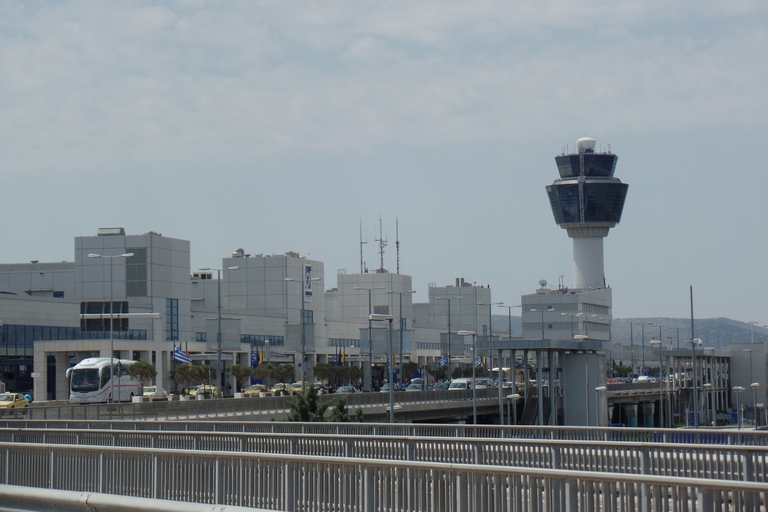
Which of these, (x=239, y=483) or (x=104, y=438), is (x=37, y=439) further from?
(x=239, y=483)

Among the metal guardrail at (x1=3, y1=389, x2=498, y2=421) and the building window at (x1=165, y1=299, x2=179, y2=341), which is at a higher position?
the building window at (x1=165, y1=299, x2=179, y2=341)

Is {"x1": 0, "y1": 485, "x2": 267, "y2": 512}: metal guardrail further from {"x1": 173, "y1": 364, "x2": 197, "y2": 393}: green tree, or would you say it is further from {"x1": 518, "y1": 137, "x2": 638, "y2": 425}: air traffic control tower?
{"x1": 518, "y1": 137, "x2": 638, "y2": 425}: air traffic control tower

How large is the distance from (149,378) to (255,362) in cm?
2369

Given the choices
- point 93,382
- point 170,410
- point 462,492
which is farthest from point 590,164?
point 462,492

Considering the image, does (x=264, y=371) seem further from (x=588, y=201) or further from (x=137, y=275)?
(x=588, y=201)

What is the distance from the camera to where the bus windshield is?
70125mm

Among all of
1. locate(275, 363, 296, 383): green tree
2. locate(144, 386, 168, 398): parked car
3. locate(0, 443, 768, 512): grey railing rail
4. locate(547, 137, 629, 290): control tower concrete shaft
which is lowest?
locate(144, 386, 168, 398): parked car

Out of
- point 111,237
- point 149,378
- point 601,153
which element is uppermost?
point 601,153

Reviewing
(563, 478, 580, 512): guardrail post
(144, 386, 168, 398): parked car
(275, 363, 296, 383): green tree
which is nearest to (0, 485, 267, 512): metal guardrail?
(563, 478, 580, 512): guardrail post

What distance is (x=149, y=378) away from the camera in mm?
72250

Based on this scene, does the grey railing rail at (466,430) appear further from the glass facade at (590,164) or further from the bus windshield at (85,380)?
the glass facade at (590,164)

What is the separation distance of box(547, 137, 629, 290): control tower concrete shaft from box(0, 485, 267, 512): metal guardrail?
159 meters

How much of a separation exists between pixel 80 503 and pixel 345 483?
3.63m

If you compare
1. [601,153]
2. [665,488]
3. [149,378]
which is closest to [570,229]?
[601,153]
